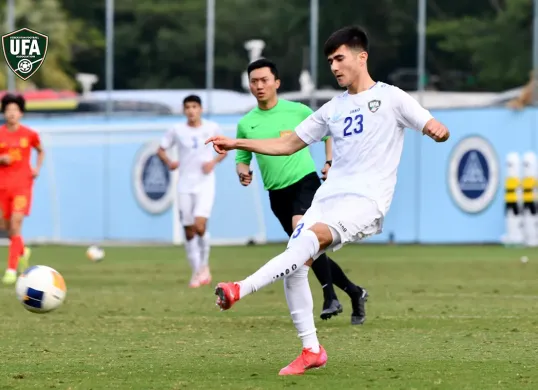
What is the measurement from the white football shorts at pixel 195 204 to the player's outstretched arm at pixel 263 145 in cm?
851

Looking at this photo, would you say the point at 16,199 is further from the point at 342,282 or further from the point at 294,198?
the point at 342,282

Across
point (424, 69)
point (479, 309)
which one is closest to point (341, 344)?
point (479, 309)

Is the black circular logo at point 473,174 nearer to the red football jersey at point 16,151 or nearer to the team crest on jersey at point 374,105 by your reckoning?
the red football jersey at point 16,151

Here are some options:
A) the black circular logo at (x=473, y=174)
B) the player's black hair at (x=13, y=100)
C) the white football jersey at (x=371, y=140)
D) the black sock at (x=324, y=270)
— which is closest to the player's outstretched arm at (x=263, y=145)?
the white football jersey at (x=371, y=140)

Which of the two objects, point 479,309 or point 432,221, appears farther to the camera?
point 432,221

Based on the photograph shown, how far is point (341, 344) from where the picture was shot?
9.90 metres

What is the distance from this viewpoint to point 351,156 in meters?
8.34

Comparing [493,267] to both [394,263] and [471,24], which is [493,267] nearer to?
[394,263]

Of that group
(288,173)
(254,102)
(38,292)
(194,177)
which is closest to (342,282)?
(288,173)

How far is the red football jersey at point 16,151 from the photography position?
1683 centimetres

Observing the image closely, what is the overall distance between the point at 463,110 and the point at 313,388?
19662 millimetres

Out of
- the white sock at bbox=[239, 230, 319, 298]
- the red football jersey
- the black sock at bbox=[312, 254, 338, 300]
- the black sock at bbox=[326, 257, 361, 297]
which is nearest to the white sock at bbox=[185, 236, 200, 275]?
the red football jersey

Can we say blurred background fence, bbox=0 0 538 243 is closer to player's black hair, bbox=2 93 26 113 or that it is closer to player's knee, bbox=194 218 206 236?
player's knee, bbox=194 218 206 236

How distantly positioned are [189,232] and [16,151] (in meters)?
2.36
